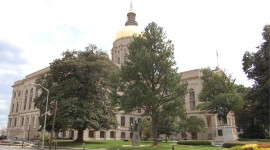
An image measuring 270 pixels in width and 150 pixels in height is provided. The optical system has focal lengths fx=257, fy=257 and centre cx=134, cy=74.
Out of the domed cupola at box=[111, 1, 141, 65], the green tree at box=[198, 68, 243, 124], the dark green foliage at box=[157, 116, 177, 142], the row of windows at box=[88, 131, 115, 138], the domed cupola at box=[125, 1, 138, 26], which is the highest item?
the domed cupola at box=[125, 1, 138, 26]

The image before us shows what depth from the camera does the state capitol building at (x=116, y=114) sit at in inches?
2699

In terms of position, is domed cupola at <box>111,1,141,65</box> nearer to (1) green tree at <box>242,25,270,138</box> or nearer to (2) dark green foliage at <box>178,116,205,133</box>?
(2) dark green foliage at <box>178,116,205,133</box>

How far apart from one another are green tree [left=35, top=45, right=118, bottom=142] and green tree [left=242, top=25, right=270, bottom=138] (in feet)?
79.2

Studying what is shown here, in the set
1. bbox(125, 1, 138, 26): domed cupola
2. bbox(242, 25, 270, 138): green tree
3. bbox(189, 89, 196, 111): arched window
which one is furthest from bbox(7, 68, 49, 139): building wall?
bbox(242, 25, 270, 138): green tree

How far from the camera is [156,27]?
37.5 m

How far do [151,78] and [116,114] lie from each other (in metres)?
32.9

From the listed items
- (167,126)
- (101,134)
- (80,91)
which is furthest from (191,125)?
(80,91)

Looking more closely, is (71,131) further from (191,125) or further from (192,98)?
(192,98)

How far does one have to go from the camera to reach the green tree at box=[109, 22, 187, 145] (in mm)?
35000

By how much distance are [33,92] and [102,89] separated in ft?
143

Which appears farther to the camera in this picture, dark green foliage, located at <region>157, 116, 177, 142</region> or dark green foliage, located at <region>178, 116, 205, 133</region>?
dark green foliage, located at <region>178, 116, 205, 133</region>

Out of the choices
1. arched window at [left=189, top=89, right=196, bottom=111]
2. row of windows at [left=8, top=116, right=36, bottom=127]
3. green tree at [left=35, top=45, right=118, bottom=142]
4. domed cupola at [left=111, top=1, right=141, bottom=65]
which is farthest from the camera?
domed cupola at [left=111, top=1, right=141, bottom=65]

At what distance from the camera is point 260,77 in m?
40.4

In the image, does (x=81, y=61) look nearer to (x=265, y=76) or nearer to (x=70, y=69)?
(x=70, y=69)
